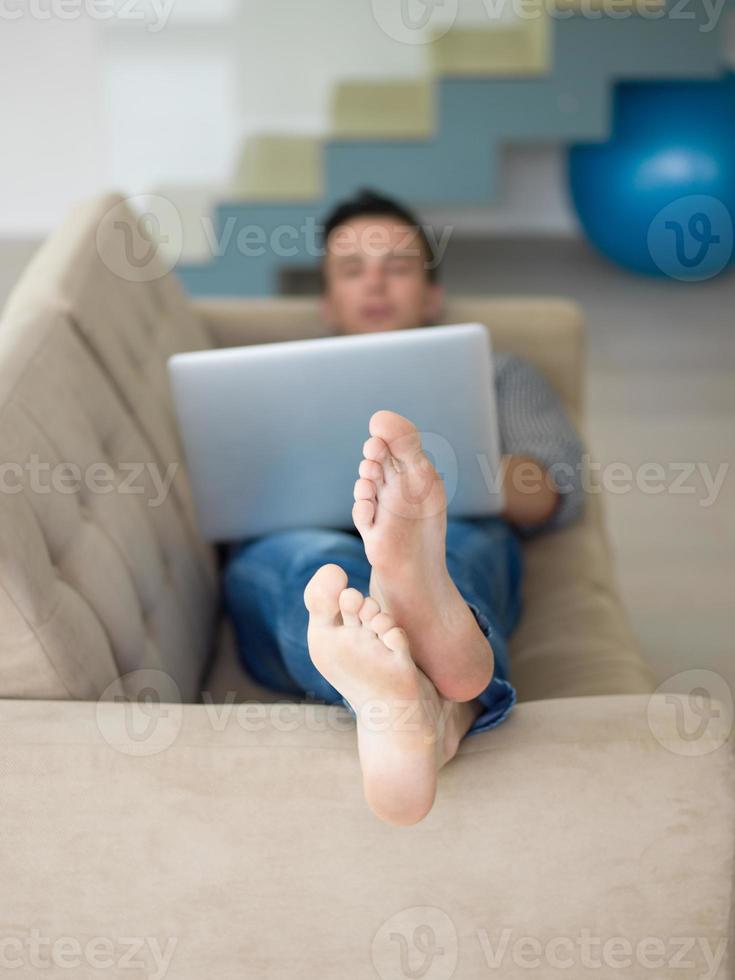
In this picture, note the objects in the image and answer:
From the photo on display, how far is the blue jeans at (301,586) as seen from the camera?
1473 millimetres

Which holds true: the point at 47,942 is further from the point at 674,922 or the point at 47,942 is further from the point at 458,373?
the point at 458,373

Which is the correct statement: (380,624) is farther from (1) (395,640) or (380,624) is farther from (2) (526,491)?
(2) (526,491)

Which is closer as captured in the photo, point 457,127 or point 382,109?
point 457,127

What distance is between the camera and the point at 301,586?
5.02ft

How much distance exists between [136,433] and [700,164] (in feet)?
8.32

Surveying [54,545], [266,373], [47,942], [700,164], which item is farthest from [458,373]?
[700,164]

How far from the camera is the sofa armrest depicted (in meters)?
1.17

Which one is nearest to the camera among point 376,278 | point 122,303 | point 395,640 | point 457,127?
point 395,640

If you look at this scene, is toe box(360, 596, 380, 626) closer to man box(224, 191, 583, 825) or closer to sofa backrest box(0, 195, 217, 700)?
man box(224, 191, 583, 825)

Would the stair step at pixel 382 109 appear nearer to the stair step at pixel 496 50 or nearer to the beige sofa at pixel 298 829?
the stair step at pixel 496 50

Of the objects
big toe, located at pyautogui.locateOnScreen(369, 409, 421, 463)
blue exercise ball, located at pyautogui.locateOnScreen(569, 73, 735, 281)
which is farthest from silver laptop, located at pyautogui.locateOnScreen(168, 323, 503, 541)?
blue exercise ball, located at pyautogui.locateOnScreen(569, 73, 735, 281)

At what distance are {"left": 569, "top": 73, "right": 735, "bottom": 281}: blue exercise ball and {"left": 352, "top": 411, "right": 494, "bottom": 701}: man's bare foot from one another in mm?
2768

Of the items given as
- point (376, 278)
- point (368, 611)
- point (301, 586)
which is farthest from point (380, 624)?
point (376, 278)

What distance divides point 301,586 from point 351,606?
1.30 feet
